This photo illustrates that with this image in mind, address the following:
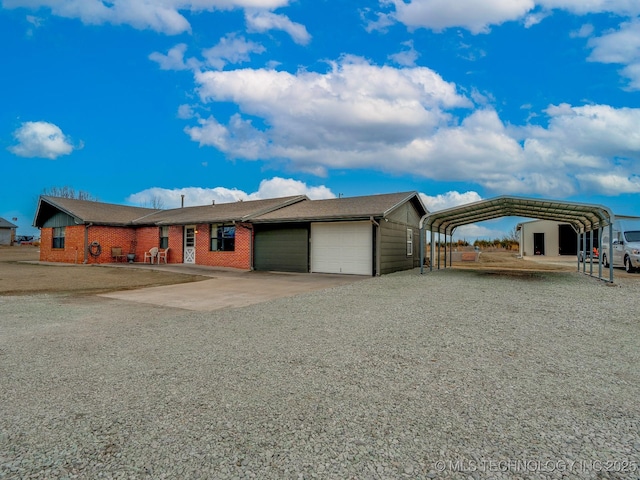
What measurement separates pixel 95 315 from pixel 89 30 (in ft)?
41.3

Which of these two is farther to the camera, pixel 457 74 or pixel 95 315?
pixel 457 74

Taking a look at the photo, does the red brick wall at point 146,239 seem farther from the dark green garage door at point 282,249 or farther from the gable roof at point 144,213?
the dark green garage door at point 282,249

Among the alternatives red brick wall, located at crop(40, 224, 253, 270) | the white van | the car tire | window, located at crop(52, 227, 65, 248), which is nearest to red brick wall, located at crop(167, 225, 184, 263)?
red brick wall, located at crop(40, 224, 253, 270)

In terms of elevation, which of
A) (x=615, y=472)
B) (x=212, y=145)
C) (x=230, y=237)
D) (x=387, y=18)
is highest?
(x=387, y=18)

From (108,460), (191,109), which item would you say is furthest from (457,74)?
(108,460)

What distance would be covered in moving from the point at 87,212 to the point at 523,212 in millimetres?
23468

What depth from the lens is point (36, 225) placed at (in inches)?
982

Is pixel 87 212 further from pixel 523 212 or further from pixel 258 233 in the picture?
pixel 523 212

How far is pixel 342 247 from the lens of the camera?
1559cm

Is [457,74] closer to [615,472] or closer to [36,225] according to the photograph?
[615,472]

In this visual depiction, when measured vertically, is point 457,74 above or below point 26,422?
above

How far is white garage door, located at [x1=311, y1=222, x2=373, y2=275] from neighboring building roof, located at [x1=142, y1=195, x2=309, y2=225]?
346 cm

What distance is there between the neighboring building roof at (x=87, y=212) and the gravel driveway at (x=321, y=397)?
1647 cm

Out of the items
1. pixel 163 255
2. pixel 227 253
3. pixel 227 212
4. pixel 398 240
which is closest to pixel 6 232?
pixel 163 255
